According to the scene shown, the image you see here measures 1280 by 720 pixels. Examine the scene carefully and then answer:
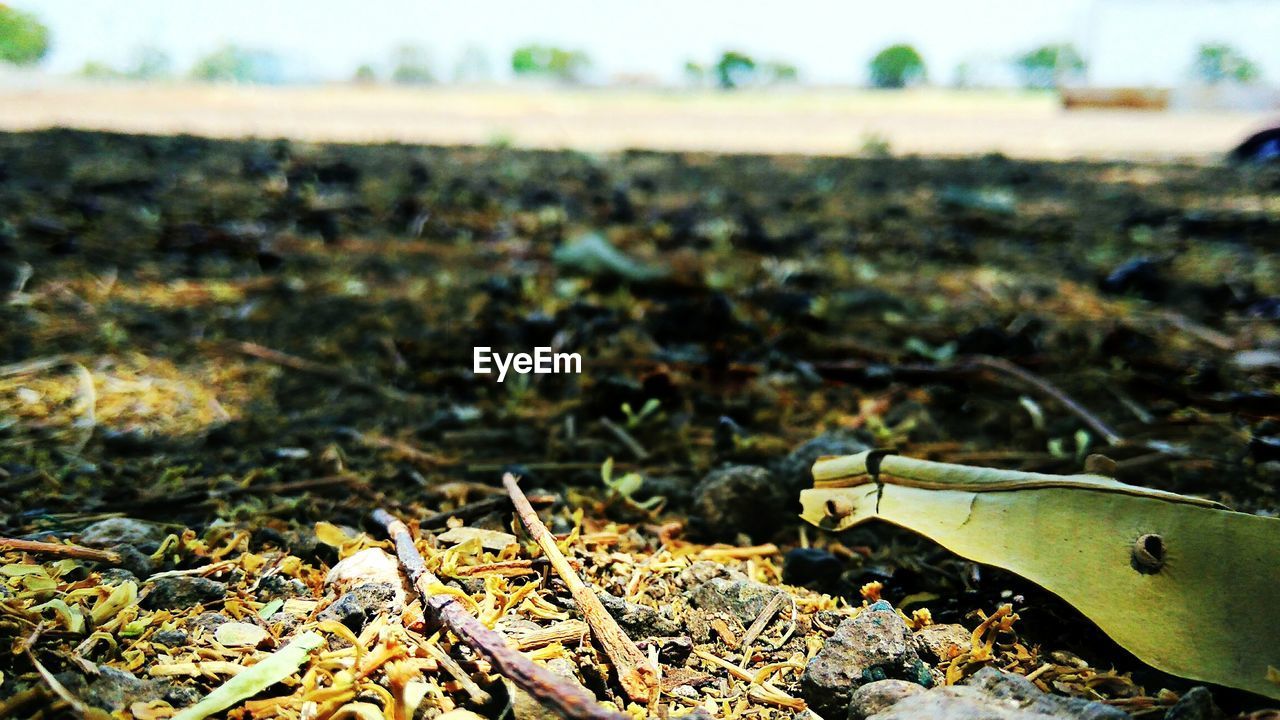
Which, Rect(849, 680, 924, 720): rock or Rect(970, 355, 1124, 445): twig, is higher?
Rect(970, 355, 1124, 445): twig

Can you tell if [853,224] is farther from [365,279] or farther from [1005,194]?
[365,279]

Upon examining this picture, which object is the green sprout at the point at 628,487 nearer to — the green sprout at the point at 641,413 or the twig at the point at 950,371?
the green sprout at the point at 641,413

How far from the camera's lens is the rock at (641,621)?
936 mm

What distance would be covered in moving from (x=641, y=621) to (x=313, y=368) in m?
1.16

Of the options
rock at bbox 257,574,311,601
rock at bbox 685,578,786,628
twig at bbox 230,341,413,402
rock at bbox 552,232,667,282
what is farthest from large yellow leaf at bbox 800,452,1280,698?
rock at bbox 552,232,667,282

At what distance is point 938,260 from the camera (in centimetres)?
291

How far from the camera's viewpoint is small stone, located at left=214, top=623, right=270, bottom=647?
0.87 m

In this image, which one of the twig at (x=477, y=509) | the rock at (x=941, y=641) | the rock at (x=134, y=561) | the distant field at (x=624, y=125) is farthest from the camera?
the distant field at (x=624, y=125)

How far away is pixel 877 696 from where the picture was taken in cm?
80

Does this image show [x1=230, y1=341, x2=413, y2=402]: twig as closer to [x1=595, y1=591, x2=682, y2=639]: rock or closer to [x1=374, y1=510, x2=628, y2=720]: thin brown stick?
[x1=374, y1=510, x2=628, y2=720]: thin brown stick

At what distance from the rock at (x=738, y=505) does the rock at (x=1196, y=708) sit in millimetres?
551

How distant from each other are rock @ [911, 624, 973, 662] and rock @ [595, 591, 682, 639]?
0.27 m

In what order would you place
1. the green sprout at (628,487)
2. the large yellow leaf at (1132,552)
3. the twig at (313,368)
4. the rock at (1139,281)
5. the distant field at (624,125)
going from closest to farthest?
the large yellow leaf at (1132,552), the green sprout at (628,487), the twig at (313,368), the rock at (1139,281), the distant field at (624,125)

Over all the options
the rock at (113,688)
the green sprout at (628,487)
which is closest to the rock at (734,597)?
the green sprout at (628,487)
